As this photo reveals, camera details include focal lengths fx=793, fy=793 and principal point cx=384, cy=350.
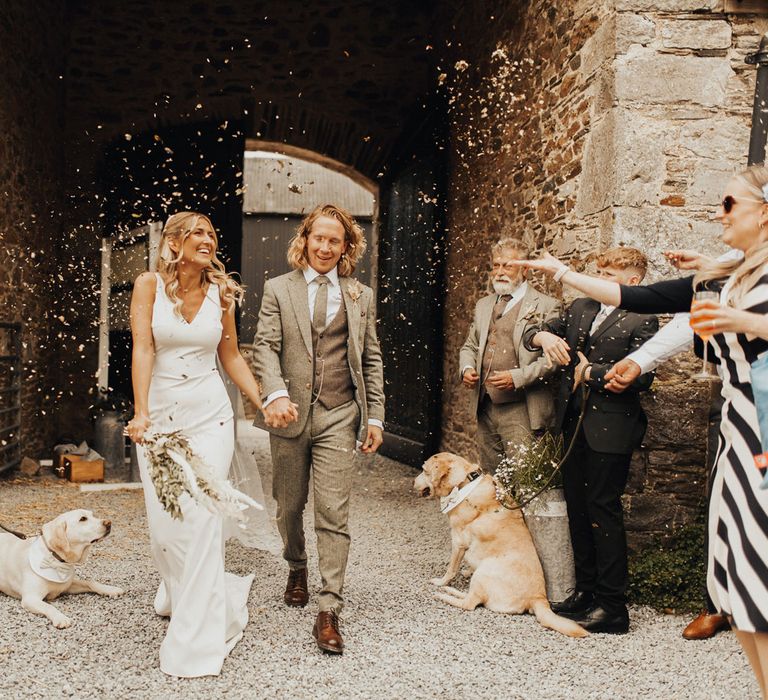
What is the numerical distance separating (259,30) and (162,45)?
112cm

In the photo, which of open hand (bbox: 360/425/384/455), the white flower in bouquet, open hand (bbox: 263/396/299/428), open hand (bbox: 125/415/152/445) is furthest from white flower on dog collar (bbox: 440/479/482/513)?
open hand (bbox: 125/415/152/445)

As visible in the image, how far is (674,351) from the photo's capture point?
3.54 meters

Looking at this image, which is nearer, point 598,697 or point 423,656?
point 598,697

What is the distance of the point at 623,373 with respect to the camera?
3.52 meters

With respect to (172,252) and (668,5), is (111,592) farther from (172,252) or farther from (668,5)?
(668,5)

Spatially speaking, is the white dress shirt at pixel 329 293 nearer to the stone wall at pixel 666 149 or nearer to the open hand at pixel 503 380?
the open hand at pixel 503 380

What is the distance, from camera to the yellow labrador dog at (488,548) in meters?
3.90

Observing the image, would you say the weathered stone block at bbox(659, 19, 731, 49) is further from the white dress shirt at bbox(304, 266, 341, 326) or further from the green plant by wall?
the green plant by wall

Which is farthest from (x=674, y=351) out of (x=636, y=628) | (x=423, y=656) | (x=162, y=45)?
(x=162, y=45)

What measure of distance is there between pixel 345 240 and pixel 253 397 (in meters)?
0.89

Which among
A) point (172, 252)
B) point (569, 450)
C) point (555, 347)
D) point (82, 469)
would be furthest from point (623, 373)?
point (82, 469)

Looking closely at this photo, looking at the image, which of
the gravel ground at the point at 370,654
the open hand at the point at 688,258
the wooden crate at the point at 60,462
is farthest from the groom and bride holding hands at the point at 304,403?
the wooden crate at the point at 60,462

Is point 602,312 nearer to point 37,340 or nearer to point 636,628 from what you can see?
point 636,628

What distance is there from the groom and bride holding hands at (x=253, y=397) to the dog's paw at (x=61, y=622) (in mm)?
395
